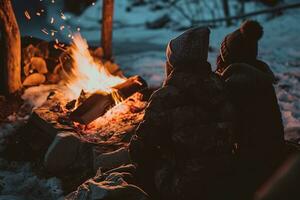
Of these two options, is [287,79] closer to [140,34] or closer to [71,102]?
[71,102]

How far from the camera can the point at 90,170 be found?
601 centimetres

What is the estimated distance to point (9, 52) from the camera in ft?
27.8

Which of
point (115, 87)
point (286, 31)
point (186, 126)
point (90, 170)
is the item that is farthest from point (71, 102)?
point (286, 31)

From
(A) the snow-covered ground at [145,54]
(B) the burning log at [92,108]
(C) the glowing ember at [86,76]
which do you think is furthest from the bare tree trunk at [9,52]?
(B) the burning log at [92,108]

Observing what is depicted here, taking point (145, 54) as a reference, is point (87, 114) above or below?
above

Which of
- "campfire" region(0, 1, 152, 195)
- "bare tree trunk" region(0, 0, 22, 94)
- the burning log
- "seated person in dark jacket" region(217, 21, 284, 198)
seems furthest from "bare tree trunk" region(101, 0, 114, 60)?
"seated person in dark jacket" region(217, 21, 284, 198)

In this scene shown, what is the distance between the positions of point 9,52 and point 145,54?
5.62 metres

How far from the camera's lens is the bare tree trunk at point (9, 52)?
26.9 ft

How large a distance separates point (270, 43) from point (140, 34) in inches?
254

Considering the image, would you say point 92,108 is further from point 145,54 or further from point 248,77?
point 145,54

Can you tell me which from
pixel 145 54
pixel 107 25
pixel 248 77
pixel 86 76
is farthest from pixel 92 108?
pixel 145 54

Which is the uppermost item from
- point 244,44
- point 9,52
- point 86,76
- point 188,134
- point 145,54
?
point 244,44

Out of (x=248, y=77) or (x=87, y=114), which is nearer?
(x=248, y=77)

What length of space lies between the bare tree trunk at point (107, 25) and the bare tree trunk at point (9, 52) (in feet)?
7.25
